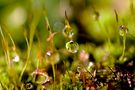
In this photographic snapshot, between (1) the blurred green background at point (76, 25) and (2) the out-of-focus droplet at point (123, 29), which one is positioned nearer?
(2) the out-of-focus droplet at point (123, 29)

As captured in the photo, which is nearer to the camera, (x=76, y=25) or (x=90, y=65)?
(x=90, y=65)

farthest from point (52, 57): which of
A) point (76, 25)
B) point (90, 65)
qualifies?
point (76, 25)

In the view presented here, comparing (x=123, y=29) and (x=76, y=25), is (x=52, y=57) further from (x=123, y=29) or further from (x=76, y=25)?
(x=76, y=25)

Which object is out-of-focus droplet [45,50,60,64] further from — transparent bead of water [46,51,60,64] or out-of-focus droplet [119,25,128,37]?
out-of-focus droplet [119,25,128,37]

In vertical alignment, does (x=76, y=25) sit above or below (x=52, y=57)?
below

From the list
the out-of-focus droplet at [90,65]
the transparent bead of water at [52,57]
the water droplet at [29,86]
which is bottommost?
the water droplet at [29,86]

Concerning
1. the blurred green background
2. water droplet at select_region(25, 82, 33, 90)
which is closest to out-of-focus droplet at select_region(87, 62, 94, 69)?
the blurred green background

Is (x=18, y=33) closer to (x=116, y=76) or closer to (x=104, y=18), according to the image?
(x=104, y=18)

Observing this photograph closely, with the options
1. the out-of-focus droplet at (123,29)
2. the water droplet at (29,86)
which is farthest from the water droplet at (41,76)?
the out-of-focus droplet at (123,29)

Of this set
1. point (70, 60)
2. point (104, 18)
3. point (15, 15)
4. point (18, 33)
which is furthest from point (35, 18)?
point (15, 15)

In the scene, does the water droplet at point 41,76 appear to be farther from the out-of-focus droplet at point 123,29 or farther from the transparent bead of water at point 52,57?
the out-of-focus droplet at point 123,29

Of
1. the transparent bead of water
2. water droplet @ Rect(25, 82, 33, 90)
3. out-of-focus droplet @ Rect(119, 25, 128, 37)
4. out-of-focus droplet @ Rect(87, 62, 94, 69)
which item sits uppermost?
out-of-focus droplet @ Rect(119, 25, 128, 37)
